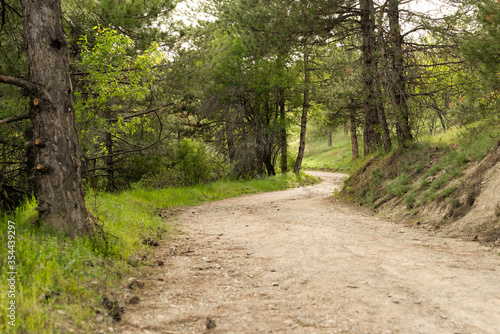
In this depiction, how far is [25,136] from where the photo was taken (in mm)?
7574

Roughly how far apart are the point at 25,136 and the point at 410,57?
1115cm

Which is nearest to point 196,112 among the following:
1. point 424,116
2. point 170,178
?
point 170,178

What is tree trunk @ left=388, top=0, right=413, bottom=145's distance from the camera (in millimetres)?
11141

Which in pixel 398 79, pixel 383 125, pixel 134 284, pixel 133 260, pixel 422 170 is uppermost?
pixel 398 79

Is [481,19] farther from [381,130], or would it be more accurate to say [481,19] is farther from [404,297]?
[404,297]

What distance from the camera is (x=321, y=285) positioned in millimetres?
4098

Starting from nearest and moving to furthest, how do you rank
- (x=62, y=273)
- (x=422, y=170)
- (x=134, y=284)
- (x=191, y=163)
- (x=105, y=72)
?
1. (x=62, y=273)
2. (x=134, y=284)
3. (x=105, y=72)
4. (x=422, y=170)
5. (x=191, y=163)

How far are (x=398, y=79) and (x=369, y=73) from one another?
1.43 m

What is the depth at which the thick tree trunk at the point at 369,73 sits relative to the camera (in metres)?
12.6

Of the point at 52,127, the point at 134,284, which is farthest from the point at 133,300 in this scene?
the point at 52,127

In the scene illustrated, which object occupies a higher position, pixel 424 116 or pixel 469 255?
pixel 424 116

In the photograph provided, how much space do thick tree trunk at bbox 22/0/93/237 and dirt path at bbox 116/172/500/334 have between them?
1429 mm

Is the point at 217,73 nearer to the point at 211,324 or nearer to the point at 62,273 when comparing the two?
the point at 62,273

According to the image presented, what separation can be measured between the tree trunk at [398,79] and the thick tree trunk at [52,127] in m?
9.36
